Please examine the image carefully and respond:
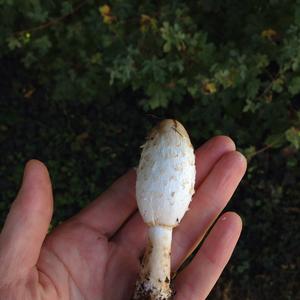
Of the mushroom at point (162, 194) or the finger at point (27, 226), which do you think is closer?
the finger at point (27, 226)

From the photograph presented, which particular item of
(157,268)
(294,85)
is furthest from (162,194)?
(294,85)

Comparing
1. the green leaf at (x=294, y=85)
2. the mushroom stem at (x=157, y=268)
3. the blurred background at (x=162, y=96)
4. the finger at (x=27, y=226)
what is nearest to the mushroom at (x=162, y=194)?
the mushroom stem at (x=157, y=268)

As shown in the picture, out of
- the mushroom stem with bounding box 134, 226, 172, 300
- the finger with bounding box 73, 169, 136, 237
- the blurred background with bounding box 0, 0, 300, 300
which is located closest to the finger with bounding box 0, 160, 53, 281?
the finger with bounding box 73, 169, 136, 237

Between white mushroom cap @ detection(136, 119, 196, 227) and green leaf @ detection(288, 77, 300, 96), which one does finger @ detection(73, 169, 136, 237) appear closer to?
white mushroom cap @ detection(136, 119, 196, 227)

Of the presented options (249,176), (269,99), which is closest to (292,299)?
(249,176)

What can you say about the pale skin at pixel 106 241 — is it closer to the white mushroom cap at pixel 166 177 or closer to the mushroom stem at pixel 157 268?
the mushroom stem at pixel 157 268

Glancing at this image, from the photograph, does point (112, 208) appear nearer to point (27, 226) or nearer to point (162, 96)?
point (27, 226)

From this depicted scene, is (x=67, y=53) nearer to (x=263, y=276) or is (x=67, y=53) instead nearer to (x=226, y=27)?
(x=226, y=27)
